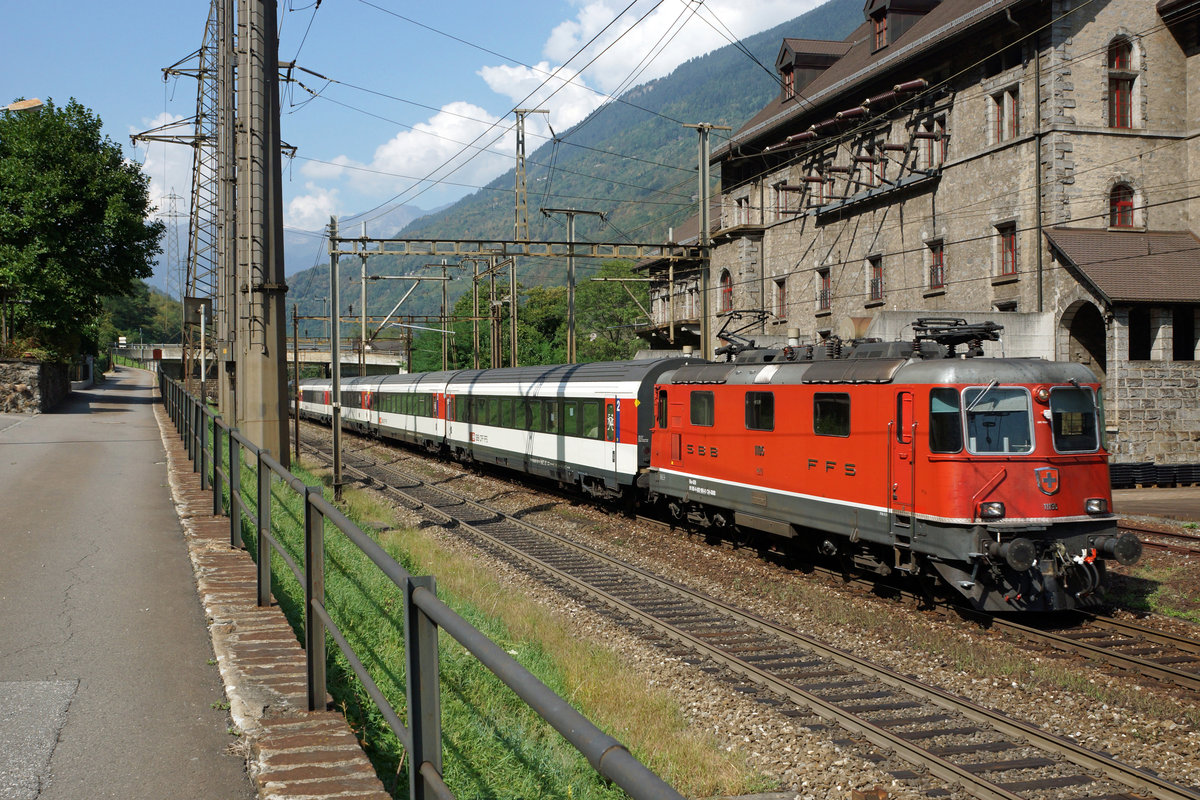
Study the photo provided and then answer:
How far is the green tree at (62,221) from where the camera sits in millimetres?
36250

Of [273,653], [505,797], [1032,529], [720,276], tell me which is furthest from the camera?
[720,276]

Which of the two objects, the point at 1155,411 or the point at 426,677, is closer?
the point at 426,677

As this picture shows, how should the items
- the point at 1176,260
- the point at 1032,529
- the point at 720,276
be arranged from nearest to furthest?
the point at 1032,529 < the point at 1176,260 < the point at 720,276

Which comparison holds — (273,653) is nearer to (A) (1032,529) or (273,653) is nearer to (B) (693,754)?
(B) (693,754)

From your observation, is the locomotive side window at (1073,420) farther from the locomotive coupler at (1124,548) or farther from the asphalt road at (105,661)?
the asphalt road at (105,661)

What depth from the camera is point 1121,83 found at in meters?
26.7

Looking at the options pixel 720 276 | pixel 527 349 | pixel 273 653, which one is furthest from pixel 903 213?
pixel 527 349

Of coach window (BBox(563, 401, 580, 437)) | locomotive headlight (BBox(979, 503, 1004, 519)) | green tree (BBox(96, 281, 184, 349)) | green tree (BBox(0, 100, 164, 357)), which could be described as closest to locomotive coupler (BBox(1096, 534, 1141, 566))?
locomotive headlight (BBox(979, 503, 1004, 519))

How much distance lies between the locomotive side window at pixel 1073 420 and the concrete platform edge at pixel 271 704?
9088 millimetres

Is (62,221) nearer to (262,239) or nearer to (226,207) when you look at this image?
(226,207)

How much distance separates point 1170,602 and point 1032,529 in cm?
347

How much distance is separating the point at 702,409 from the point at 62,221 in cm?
3162

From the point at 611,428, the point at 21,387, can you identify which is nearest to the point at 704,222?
the point at 611,428

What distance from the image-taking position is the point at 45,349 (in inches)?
1444
